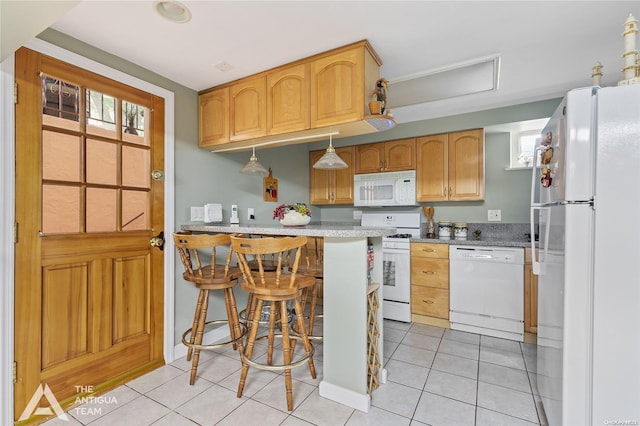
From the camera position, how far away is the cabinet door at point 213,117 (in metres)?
2.38

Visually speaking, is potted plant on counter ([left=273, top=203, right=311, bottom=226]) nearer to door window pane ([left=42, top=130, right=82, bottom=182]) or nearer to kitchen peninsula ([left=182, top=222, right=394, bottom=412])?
kitchen peninsula ([left=182, top=222, right=394, bottom=412])

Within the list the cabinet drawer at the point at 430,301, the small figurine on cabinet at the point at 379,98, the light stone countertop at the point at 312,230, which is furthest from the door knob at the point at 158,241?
the cabinet drawer at the point at 430,301

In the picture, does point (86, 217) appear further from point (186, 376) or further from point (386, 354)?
point (386, 354)

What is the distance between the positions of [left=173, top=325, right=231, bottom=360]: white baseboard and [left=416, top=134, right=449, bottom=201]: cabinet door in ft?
8.43

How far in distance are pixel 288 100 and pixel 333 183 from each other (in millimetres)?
2050

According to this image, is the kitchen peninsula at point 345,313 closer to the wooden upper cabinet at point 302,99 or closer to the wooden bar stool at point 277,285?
the wooden bar stool at point 277,285

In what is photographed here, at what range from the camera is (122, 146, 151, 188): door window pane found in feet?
6.70

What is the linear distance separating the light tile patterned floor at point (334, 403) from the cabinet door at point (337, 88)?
1780 mm

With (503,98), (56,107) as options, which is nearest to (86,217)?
(56,107)

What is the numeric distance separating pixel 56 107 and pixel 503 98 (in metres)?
3.60

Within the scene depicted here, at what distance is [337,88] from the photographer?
1885 millimetres

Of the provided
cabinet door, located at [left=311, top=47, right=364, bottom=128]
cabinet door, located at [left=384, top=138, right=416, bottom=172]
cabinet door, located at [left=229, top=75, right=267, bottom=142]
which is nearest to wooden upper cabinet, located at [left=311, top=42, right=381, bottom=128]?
cabinet door, located at [left=311, top=47, right=364, bottom=128]

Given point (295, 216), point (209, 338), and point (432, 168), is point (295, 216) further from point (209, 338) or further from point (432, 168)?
point (432, 168)

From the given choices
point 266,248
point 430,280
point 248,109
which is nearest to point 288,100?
point 248,109
